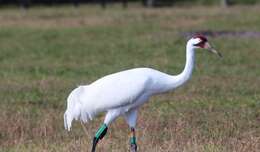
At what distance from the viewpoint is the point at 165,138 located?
11.2 m

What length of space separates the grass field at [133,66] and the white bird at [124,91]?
0.49 metres

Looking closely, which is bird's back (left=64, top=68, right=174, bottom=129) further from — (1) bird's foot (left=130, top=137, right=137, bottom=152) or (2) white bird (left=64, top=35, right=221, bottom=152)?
(1) bird's foot (left=130, top=137, right=137, bottom=152)

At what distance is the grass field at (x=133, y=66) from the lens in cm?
1117

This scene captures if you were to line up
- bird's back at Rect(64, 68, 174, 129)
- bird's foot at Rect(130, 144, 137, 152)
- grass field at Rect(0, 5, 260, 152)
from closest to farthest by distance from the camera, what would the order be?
bird's back at Rect(64, 68, 174, 129) → bird's foot at Rect(130, 144, 137, 152) → grass field at Rect(0, 5, 260, 152)

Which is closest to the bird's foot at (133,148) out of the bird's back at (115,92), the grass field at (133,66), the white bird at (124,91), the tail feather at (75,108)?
the white bird at (124,91)

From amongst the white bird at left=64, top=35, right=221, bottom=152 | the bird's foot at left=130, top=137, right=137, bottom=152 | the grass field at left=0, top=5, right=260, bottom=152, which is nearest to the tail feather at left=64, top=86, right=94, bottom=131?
the white bird at left=64, top=35, right=221, bottom=152

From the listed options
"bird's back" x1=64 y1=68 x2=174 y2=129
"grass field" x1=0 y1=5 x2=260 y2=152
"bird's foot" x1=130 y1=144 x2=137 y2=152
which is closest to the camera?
"bird's back" x1=64 y1=68 x2=174 y2=129

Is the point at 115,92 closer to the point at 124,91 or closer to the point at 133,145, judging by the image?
the point at 124,91

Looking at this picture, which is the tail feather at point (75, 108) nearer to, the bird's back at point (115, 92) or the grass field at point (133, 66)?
the bird's back at point (115, 92)

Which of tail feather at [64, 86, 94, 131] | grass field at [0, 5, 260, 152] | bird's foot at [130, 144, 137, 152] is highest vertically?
tail feather at [64, 86, 94, 131]

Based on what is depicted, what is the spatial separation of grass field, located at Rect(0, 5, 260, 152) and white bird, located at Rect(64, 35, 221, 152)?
485 mm

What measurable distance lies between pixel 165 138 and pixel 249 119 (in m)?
1.99

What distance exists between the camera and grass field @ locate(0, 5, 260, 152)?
1117 centimetres

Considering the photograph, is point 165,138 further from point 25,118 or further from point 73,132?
point 25,118
